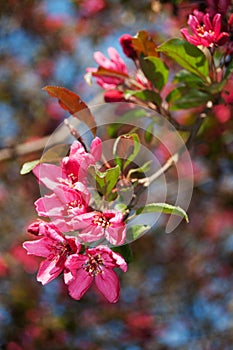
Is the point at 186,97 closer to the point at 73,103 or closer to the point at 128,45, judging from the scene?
the point at 128,45

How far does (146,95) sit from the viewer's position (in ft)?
5.59

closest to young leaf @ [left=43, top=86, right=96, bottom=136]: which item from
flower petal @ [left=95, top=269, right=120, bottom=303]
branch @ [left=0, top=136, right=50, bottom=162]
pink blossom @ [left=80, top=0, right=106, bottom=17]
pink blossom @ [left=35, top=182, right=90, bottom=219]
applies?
pink blossom @ [left=35, top=182, right=90, bottom=219]

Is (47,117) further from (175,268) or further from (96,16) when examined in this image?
(175,268)

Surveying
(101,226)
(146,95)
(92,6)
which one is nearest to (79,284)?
(101,226)

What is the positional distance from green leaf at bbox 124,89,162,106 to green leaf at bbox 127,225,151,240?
50cm

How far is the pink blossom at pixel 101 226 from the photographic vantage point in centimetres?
122

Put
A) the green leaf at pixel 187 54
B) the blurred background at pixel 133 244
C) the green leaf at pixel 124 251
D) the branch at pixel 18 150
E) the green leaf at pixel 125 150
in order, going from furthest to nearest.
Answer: the blurred background at pixel 133 244, the branch at pixel 18 150, the green leaf at pixel 187 54, the green leaf at pixel 125 150, the green leaf at pixel 124 251

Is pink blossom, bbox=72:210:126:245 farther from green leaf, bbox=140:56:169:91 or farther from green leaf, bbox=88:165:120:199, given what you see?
green leaf, bbox=140:56:169:91

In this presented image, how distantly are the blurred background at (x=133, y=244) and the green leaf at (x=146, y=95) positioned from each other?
1047 mm

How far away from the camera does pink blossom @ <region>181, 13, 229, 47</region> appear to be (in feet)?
4.89

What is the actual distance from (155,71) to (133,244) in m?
2.57

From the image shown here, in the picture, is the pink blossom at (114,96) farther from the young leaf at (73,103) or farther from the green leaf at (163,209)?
the green leaf at (163,209)

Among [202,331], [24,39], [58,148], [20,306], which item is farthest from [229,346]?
[24,39]

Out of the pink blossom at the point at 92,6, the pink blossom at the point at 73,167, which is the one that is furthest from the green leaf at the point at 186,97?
the pink blossom at the point at 92,6
